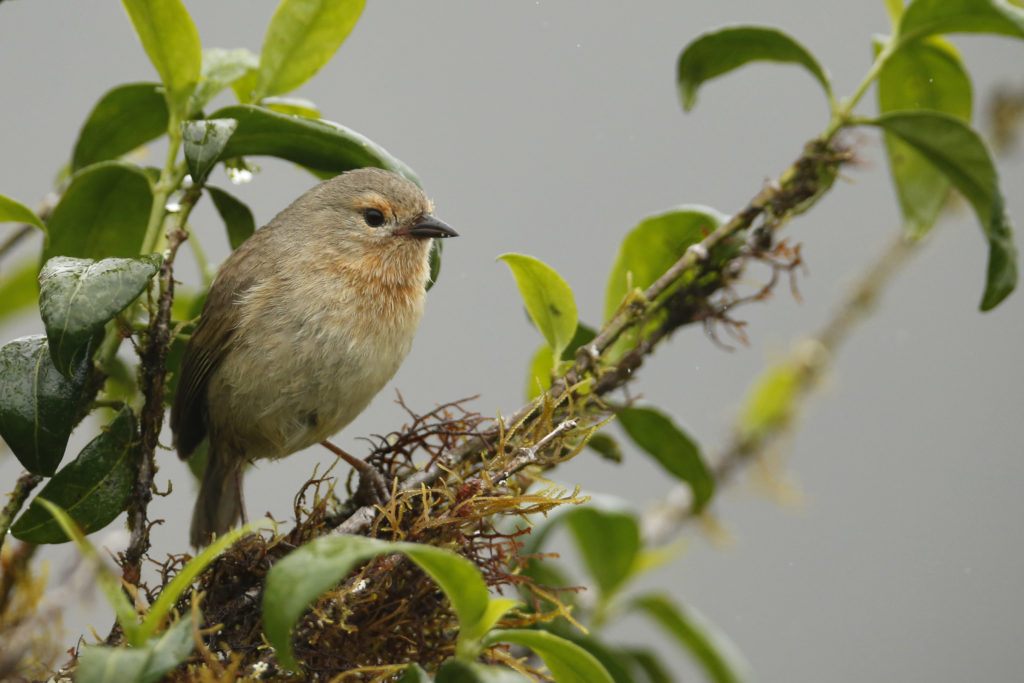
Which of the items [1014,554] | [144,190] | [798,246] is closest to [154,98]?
[144,190]

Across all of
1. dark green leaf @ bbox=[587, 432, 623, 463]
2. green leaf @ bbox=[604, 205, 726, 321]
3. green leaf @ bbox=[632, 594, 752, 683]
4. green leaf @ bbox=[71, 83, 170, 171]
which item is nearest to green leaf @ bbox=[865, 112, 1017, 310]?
green leaf @ bbox=[604, 205, 726, 321]

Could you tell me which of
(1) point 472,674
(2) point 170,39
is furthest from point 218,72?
(1) point 472,674

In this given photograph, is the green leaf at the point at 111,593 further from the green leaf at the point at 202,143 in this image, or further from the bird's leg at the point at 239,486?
the bird's leg at the point at 239,486

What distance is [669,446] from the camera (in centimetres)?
162

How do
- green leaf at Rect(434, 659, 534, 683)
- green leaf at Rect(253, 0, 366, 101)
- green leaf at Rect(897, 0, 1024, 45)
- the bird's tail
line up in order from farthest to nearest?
the bird's tail, green leaf at Rect(253, 0, 366, 101), green leaf at Rect(897, 0, 1024, 45), green leaf at Rect(434, 659, 534, 683)

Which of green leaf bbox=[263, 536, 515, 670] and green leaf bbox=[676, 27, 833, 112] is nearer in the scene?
green leaf bbox=[263, 536, 515, 670]

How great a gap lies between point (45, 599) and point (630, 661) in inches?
47.5

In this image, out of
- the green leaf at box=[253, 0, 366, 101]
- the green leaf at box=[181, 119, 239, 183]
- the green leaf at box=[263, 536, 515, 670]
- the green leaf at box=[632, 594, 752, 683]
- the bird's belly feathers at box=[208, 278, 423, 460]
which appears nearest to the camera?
the green leaf at box=[263, 536, 515, 670]

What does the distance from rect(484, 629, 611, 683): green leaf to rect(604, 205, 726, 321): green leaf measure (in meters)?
0.65

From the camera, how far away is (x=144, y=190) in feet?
4.78

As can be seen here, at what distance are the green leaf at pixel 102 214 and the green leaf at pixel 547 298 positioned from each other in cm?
58

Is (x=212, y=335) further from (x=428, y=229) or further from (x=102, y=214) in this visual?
(x=428, y=229)

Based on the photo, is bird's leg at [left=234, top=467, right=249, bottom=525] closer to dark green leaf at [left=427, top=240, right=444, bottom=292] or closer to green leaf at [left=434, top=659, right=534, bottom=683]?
dark green leaf at [left=427, top=240, right=444, bottom=292]

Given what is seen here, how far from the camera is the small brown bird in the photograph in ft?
5.61
